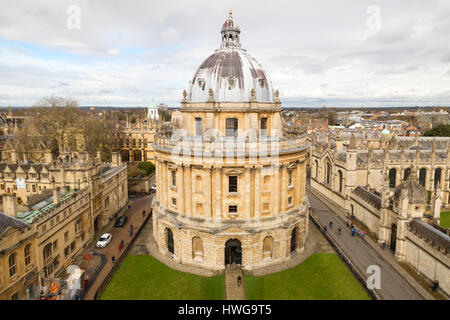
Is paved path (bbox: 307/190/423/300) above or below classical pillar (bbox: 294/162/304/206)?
below

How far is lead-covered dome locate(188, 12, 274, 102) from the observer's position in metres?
33.2

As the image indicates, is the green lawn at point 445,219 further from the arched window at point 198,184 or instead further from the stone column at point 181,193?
the stone column at point 181,193

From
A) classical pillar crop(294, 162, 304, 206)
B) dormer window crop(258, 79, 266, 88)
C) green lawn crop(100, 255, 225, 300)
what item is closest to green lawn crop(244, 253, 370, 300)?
green lawn crop(100, 255, 225, 300)

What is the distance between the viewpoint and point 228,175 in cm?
3130

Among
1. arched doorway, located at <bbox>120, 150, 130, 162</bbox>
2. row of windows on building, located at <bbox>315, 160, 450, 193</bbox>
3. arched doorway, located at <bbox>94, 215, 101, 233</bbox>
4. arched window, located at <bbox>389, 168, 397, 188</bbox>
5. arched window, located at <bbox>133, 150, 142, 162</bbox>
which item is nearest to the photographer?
arched doorway, located at <bbox>94, 215, 101, 233</bbox>

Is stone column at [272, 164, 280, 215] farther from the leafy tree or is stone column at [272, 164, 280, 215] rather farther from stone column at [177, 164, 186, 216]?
the leafy tree

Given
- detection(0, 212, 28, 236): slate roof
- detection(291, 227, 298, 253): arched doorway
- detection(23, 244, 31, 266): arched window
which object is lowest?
detection(291, 227, 298, 253): arched doorway

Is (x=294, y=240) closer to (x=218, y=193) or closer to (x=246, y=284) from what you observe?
(x=246, y=284)

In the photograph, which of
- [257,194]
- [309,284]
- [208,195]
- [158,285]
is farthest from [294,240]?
[158,285]

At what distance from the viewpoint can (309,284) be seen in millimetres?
29578

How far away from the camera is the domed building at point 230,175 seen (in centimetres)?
3111

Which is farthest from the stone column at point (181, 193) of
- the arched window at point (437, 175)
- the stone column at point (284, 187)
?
the arched window at point (437, 175)

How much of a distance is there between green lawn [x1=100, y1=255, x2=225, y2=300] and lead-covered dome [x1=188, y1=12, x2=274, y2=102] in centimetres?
1837
